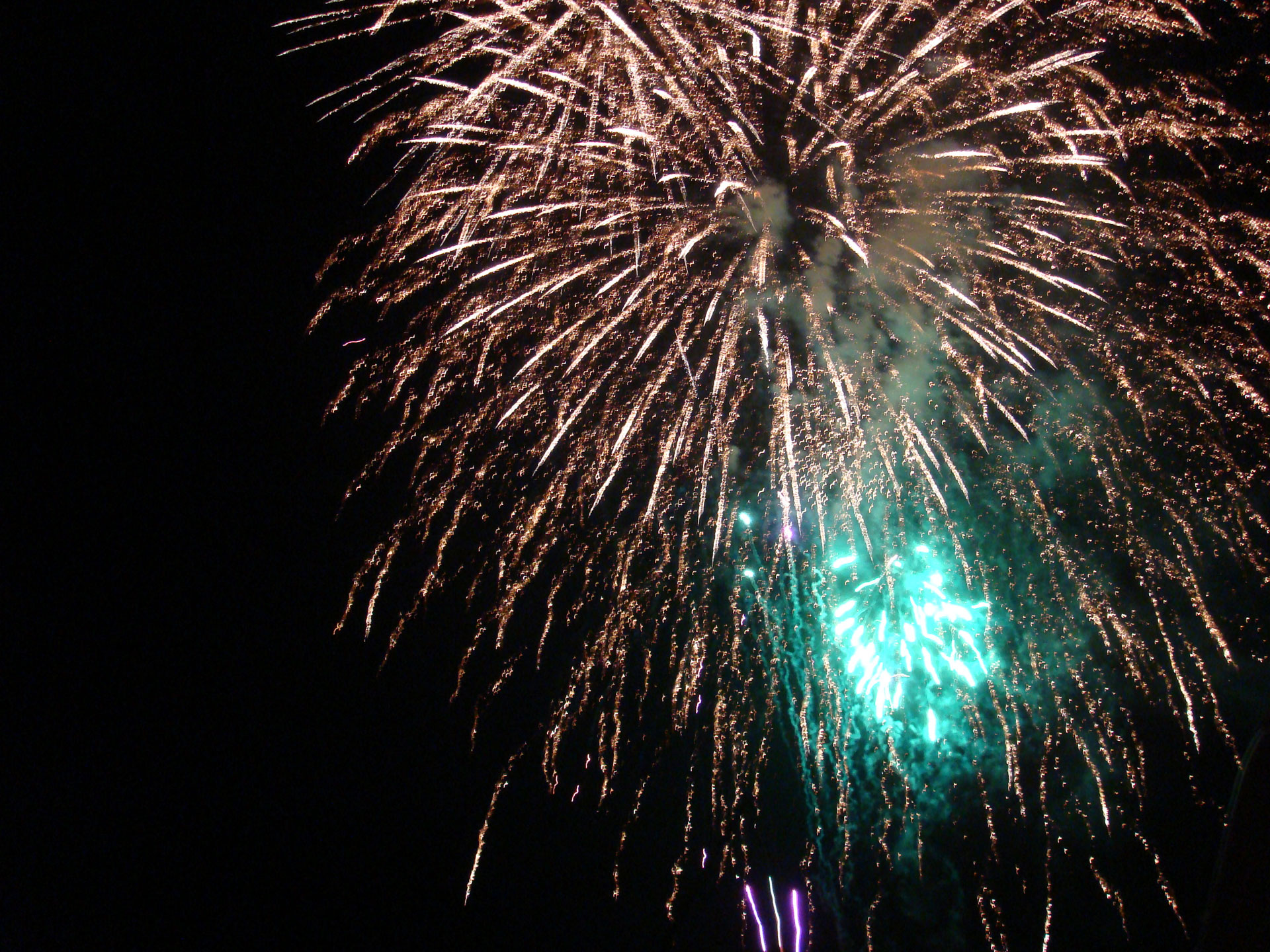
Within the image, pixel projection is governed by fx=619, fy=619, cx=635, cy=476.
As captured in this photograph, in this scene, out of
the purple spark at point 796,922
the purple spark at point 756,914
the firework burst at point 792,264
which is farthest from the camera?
the purple spark at point 756,914

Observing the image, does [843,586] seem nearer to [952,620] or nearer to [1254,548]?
[952,620]

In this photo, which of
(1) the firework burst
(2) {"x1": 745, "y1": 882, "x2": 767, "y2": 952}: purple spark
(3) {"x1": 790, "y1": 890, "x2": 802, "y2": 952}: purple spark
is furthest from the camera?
(2) {"x1": 745, "y1": 882, "x2": 767, "y2": 952}: purple spark

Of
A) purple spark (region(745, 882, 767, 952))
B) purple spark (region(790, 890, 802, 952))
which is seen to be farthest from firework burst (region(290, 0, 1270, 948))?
purple spark (region(745, 882, 767, 952))

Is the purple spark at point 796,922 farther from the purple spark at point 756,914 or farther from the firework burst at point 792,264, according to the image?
the firework burst at point 792,264

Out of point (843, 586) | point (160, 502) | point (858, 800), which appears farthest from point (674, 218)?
point (160, 502)

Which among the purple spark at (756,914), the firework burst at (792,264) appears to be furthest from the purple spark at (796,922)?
the firework burst at (792,264)

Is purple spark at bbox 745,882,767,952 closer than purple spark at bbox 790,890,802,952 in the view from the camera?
No

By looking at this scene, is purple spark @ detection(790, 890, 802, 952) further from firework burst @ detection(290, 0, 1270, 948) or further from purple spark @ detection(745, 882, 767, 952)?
firework burst @ detection(290, 0, 1270, 948)

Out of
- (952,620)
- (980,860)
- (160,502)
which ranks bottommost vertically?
(980,860)

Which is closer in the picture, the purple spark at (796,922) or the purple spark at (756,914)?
the purple spark at (796,922)

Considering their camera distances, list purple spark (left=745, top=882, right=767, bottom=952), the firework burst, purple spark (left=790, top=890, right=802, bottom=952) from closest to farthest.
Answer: the firework burst, purple spark (left=790, top=890, right=802, bottom=952), purple spark (left=745, top=882, right=767, bottom=952)

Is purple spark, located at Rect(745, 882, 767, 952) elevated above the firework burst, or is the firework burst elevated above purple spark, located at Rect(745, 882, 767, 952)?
the firework burst

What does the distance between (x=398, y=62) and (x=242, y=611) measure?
11981mm

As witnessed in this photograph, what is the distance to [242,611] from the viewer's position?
488 inches
